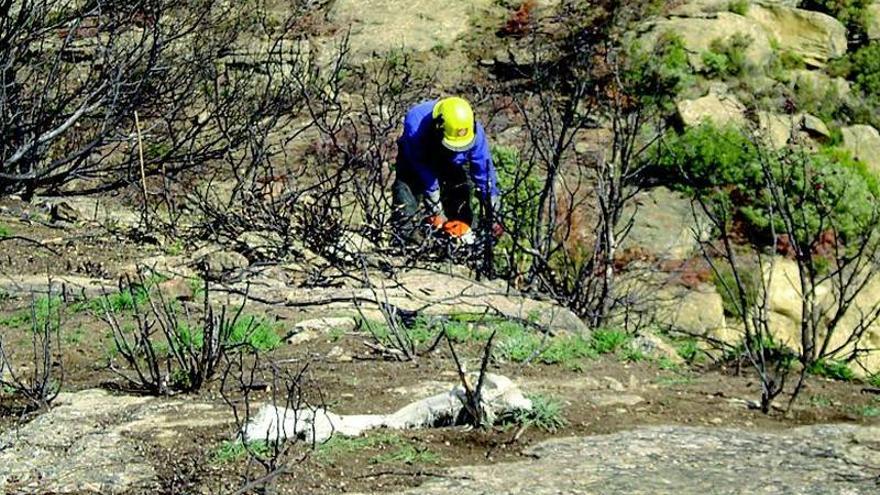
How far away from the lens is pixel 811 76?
20.8 m

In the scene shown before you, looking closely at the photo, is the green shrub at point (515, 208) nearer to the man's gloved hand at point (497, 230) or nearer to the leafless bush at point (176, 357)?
the man's gloved hand at point (497, 230)

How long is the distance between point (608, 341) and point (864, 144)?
1136 cm

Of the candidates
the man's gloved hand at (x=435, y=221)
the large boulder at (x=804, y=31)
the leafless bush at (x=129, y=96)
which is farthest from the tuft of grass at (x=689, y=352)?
the large boulder at (x=804, y=31)

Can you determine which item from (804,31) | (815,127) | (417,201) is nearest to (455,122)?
(417,201)

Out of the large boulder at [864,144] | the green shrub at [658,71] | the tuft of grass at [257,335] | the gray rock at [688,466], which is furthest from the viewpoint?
the green shrub at [658,71]

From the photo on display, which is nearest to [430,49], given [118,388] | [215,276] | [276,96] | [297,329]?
[276,96]

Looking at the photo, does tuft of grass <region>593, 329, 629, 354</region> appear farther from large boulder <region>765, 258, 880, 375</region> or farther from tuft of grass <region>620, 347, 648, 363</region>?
large boulder <region>765, 258, 880, 375</region>

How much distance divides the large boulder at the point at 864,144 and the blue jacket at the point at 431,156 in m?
8.25

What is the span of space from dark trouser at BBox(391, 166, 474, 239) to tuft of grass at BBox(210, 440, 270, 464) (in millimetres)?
6481

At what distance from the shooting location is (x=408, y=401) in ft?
21.7

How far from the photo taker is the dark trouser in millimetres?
12102

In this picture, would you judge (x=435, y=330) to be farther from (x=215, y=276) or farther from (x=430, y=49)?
(x=430, y=49)

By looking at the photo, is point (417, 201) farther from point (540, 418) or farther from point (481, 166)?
point (540, 418)

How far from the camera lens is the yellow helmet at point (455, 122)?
1131 cm
